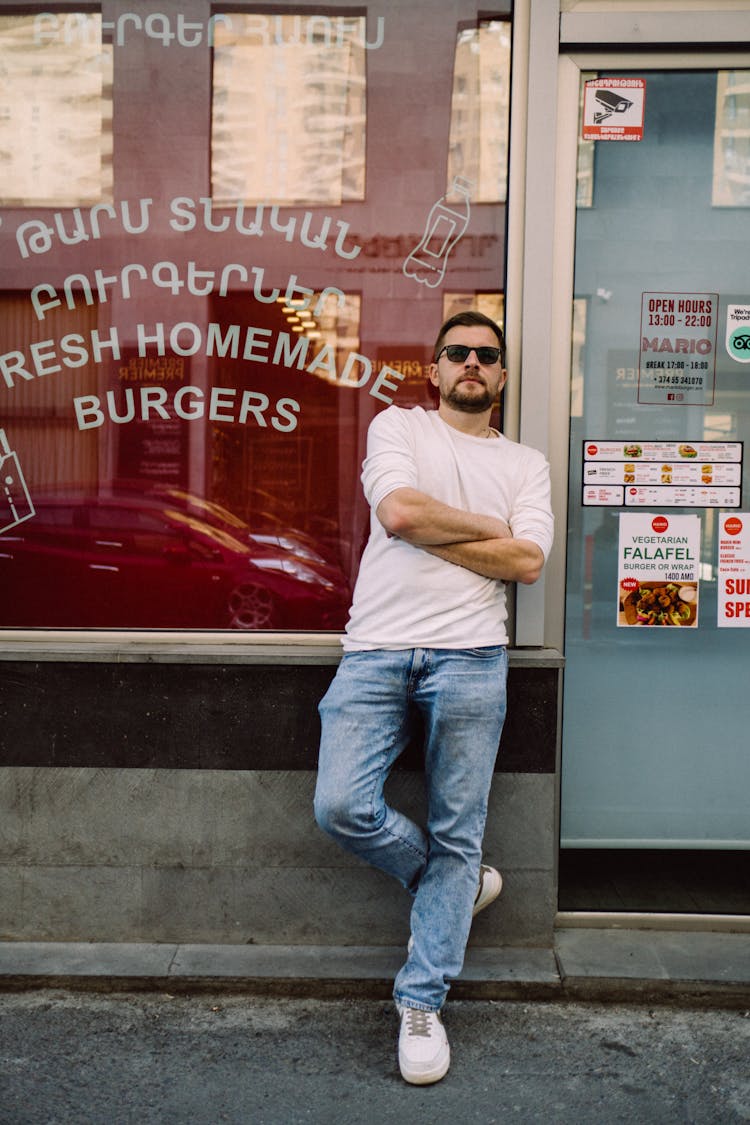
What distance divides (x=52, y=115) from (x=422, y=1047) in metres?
3.52

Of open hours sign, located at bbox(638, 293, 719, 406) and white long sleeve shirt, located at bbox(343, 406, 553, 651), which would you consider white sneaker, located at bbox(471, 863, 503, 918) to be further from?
open hours sign, located at bbox(638, 293, 719, 406)

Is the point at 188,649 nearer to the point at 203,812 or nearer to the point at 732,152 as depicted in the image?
the point at 203,812

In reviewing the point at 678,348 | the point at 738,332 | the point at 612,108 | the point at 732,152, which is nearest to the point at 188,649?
the point at 678,348

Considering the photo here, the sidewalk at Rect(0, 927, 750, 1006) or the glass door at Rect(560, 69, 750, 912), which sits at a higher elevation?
the glass door at Rect(560, 69, 750, 912)

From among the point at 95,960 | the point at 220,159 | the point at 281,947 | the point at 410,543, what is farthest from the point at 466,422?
the point at 95,960

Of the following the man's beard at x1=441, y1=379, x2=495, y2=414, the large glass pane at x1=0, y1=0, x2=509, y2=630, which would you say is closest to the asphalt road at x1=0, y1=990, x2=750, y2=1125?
the large glass pane at x1=0, y1=0, x2=509, y2=630

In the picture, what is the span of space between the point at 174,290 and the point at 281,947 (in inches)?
97.4

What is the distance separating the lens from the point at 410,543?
333cm

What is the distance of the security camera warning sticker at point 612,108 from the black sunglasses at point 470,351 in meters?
1.06

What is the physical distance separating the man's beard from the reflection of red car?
0.88 m

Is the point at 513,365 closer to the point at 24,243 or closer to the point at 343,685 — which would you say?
the point at 343,685

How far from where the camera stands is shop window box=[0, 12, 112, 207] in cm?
396

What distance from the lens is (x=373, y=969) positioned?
12.0 feet

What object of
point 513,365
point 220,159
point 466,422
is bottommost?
point 466,422
